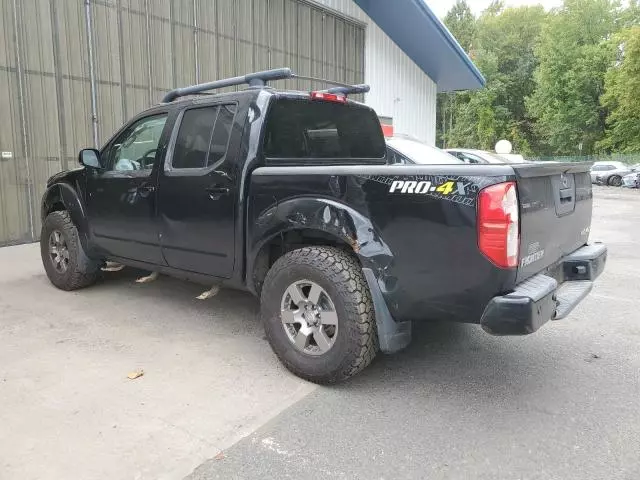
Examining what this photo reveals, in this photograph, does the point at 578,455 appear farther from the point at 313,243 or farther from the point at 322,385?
the point at 313,243

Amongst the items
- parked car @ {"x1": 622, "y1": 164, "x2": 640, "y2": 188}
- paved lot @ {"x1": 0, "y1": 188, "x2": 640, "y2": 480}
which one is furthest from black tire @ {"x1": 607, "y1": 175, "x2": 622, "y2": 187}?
paved lot @ {"x1": 0, "y1": 188, "x2": 640, "y2": 480}

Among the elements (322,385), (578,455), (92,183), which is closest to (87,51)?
(92,183)

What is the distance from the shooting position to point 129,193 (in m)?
4.81

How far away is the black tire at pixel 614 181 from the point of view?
100 feet

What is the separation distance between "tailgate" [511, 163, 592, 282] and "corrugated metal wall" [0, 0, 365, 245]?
26.8ft

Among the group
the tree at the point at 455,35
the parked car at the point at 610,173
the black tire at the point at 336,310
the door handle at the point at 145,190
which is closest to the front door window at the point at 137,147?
the door handle at the point at 145,190

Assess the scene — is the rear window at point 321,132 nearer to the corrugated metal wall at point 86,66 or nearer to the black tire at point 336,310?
the black tire at point 336,310

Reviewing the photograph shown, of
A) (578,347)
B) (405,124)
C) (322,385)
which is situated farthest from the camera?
(405,124)

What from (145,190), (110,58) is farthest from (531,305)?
(110,58)

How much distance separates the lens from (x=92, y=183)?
524 cm

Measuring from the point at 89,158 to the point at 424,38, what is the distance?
15.4 meters

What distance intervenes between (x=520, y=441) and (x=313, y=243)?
1.77 meters

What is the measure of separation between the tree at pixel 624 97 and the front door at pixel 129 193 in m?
47.3

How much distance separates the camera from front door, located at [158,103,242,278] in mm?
4012
